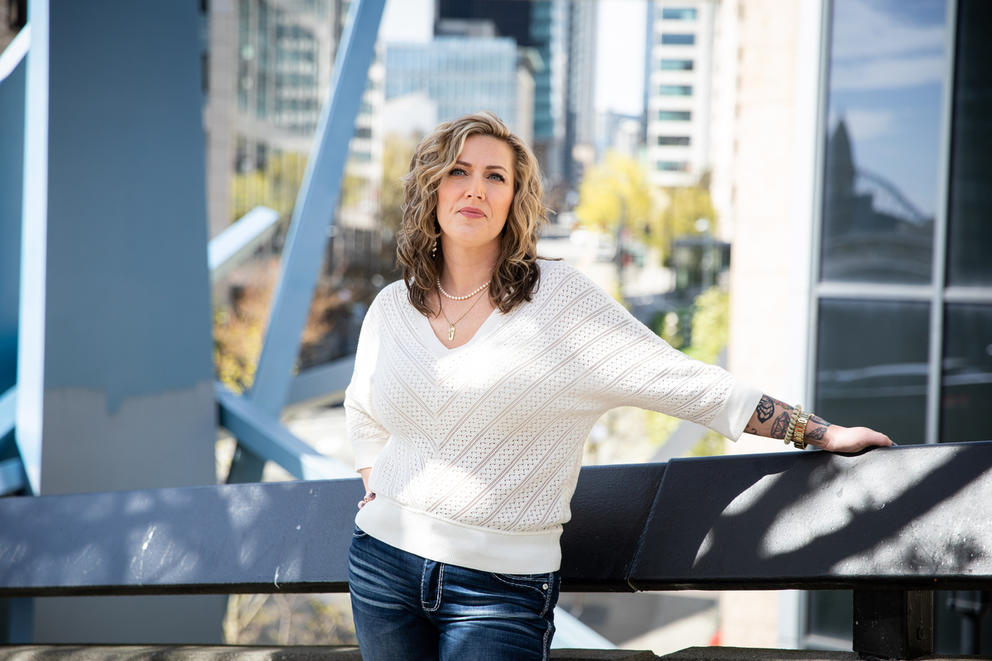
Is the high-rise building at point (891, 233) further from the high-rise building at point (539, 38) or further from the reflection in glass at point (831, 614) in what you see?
the high-rise building at point (539, 38)

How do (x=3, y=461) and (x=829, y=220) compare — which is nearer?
(x=3, y=461)

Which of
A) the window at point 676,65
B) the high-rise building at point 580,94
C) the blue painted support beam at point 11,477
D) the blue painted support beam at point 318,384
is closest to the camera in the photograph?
Answer: the blue painted support beam at point 11,477

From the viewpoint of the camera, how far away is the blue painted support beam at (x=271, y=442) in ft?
14.1

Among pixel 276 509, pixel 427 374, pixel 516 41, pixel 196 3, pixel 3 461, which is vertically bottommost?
pixel 3 461

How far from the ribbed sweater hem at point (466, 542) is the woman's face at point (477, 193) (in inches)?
21.6

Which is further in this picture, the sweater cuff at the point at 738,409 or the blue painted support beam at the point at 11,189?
the blue painted support beam at the point at 11,189

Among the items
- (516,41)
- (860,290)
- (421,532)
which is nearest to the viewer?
(421,532)

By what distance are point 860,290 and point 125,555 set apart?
18.7 feet

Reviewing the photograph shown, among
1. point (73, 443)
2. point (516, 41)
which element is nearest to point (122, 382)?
point (73, 443)

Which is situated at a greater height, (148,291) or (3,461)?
(148,291)

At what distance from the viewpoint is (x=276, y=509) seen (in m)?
2.29

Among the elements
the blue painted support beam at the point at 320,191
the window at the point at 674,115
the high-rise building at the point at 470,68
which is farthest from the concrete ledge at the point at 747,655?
the high-rise building at the point at 470,68

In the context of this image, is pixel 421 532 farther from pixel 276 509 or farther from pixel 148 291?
pixel 148 291

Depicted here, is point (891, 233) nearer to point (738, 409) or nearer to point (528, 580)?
point (738, 409)
